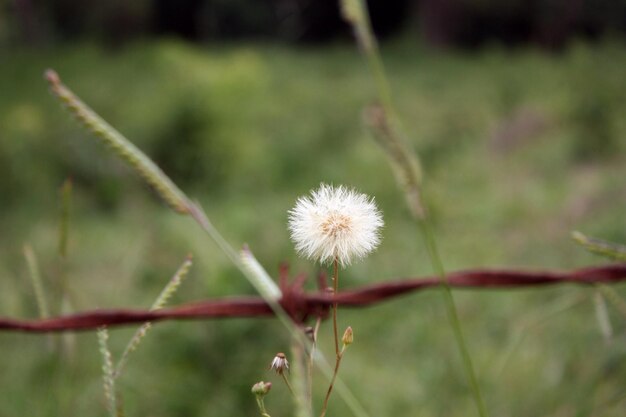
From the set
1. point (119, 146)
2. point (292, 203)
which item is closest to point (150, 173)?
point (119, 146)

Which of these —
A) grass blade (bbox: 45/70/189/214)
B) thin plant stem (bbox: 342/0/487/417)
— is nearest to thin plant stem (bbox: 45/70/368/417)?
grass blade (bbox: 45/70/189/214)

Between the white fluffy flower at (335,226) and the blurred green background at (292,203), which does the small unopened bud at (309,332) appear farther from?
the blurred green background at (292,203)

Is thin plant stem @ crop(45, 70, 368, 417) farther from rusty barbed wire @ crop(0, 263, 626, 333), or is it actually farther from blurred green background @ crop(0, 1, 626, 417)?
blurred green background @ crop(0, 1, 626, 417)

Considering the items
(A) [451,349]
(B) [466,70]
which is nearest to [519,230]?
(A) [451,349]

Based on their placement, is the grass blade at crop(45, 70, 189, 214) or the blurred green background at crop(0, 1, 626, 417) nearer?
the grass blade at crop(45, 70, 189, 214)

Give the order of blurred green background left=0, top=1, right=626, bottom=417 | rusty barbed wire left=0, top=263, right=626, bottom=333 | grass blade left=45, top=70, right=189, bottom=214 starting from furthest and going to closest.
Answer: blurred green background left=0, top=1, right=626, bottom=417 < rusty barbed wire left=0, top=263, right=626, bottom=333 < grass blade left=45, top=70, right=189, bottom=214

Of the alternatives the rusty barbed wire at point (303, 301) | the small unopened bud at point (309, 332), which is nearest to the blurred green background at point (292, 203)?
the rusty barbed wire at point (303, 301)

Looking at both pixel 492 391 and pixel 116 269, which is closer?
pixel 492 391

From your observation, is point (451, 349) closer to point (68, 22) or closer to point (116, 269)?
point (116, 269)
